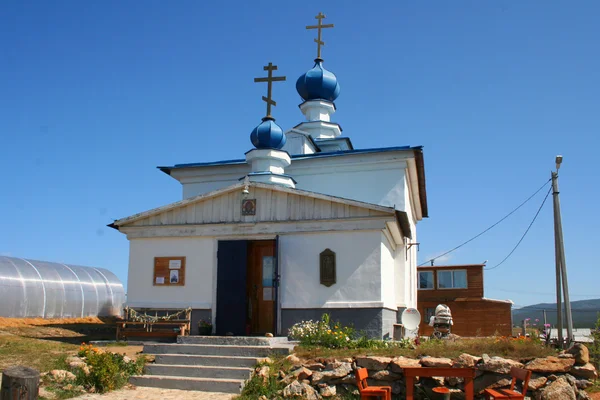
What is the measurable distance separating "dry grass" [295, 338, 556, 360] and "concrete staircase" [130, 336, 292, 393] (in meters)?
0.89

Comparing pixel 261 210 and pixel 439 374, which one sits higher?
pixel 261 210

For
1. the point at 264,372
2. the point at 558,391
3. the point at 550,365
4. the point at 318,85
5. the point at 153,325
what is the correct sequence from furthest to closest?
the point at 318,85
the point at 153,325
the point at 264,372
the point at 550,365
the point at 558,391

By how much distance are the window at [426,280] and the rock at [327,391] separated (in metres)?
18.7

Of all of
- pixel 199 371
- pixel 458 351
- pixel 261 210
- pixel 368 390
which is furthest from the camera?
pixel 261 210

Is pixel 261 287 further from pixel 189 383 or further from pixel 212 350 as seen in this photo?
pixel 189 383

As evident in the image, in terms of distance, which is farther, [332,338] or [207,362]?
[332,338]

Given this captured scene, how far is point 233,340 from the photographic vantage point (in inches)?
497

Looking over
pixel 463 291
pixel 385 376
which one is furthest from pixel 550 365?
pixel 463 291

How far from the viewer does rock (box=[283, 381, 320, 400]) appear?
33.3 ft

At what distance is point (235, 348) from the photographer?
1212cm

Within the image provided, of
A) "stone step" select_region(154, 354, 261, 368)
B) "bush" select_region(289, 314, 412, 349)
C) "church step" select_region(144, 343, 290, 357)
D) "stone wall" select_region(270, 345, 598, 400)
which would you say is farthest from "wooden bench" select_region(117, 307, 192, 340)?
"stone wall" select_region(270, 345, 598, 400)

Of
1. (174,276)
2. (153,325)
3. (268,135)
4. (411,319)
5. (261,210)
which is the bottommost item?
(153,325)

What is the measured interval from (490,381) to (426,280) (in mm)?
18369

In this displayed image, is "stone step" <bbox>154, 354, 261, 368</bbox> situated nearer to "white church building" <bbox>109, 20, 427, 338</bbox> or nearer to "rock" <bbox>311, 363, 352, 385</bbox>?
"rock" <bbox>311, 363, 352, 385</bbox>
